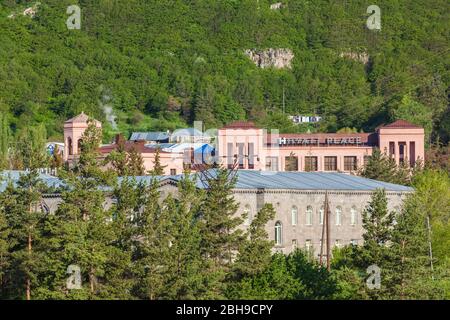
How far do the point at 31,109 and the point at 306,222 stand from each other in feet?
349

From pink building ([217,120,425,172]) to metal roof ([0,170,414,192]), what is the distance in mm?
37839

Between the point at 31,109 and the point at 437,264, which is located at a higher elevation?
the point at 31,109

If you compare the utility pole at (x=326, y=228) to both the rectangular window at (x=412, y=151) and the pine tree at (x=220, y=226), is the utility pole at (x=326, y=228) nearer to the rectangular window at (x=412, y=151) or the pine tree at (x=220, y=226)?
the pine tree at (x=220, y=226)

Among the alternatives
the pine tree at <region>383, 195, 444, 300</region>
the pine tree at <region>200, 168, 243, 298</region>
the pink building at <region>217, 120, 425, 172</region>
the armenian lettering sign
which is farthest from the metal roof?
the armenian lettering sign

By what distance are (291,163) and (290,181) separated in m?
51.6

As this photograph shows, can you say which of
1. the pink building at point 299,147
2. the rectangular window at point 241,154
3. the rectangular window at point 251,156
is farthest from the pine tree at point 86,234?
the pink building at point 299,147

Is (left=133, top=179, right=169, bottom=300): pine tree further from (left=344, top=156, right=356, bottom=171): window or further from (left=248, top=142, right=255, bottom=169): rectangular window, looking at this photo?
(left=344, top=156, right=356, bottom=171): window

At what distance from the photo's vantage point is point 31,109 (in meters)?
183

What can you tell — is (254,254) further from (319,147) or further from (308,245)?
(319,147)

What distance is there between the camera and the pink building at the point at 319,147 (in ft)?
428

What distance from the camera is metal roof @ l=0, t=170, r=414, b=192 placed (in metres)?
76.6

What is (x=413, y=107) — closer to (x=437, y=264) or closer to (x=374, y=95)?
(x=374, y=95)

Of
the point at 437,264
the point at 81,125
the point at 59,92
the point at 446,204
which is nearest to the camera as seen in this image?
the point at 437,264
